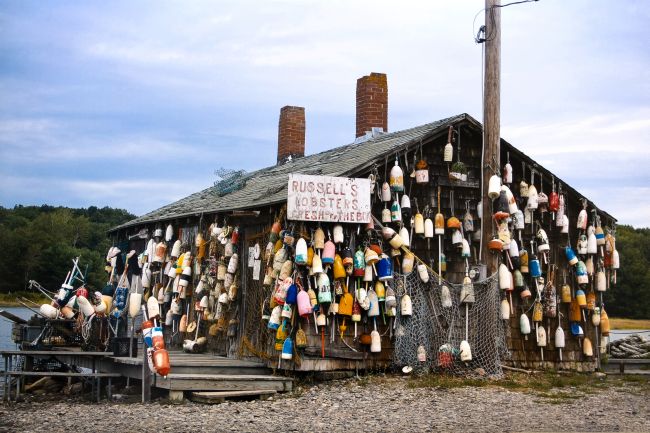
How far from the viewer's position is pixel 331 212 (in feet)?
45.8

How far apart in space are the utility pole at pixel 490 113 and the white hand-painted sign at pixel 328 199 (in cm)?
217

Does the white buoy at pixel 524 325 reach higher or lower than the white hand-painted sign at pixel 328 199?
lower

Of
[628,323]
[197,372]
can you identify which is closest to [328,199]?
[197,372]

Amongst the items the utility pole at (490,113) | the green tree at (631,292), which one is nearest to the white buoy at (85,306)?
the utility pole at (490,113)

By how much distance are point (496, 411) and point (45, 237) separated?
59.2 metres

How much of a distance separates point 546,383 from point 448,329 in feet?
6.12

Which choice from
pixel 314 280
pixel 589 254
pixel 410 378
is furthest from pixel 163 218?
pixel 589 254

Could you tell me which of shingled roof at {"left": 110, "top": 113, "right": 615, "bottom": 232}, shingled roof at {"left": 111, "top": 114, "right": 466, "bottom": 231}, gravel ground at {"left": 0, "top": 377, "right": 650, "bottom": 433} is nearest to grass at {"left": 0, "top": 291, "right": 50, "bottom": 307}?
shingled roof at {"left": 111, "top": 114, "right": 466, "bottom": 231}

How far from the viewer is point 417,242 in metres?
15.1

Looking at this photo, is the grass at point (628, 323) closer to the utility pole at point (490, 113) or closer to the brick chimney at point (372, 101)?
the brick chimney at point (372, 101)

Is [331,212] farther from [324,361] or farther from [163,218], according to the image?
[163,218]

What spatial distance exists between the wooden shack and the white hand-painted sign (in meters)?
0.27

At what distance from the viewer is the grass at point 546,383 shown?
13.2m

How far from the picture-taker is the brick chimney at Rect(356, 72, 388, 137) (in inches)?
798
